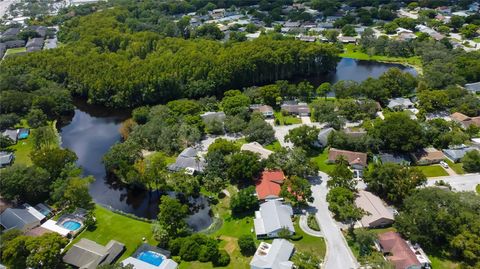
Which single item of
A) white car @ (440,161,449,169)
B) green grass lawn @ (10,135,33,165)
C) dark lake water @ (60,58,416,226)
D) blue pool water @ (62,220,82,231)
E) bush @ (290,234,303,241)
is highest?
blue pool water @ (62,220,82,231)

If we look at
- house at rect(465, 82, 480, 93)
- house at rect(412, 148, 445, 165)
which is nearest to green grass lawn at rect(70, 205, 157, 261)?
house at rect(412, 148, 445, 165)

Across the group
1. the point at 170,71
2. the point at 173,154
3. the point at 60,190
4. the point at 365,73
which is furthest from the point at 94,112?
the point at 365,73

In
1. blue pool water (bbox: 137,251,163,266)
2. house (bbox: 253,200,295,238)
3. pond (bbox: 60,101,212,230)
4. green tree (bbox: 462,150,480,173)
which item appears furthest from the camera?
green tree (bbox: 462,150,480,173)

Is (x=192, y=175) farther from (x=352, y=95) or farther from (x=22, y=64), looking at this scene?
(x=22, y=64)

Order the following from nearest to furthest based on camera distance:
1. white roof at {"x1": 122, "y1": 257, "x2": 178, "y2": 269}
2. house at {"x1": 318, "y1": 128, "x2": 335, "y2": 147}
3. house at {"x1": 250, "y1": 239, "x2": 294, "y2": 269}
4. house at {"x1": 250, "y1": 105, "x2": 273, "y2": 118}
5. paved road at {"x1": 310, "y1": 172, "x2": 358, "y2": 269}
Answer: house at {"x1": 250, "y1": 239, "x2": 294, "y2": 269}, white roof at {"x1": 122, "y1": 257, "x2": 178, "y2": 269}, paved road at {"x1": 310, "y1": 172, "x2": 358, "y2": 269}, house at {"x1": 318, "y1": 128, "x2": 335, "y2": 147}, house at {"x1": 250, "y1": 105, "x2": 273, "y2": 118}

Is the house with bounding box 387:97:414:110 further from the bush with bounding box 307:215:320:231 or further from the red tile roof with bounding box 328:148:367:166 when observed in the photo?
the bush with bounding box 307:215:320:231

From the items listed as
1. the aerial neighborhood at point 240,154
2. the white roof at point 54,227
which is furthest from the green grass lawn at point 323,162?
the white roof at point 54,227
